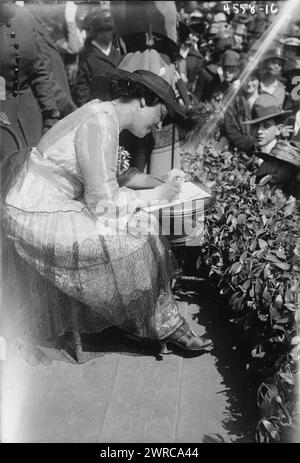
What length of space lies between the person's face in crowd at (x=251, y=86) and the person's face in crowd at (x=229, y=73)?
1.15 feet

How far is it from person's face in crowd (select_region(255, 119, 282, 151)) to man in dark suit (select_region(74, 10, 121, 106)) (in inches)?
62.9

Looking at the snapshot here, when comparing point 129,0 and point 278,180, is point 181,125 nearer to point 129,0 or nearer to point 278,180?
point 278,180

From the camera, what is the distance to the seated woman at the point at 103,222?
10.2ft

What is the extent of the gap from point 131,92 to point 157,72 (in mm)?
1641

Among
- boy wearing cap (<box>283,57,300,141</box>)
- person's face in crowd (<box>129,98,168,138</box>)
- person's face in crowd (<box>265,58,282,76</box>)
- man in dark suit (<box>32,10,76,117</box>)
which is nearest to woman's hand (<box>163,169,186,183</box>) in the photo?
person's face in crowd (<box>129,98,168,138</box>)

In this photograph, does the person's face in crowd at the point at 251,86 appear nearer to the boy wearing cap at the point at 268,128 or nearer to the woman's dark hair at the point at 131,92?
the boy wearing cap at the point at 268,128

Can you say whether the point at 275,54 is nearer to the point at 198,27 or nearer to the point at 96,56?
the point at 96,56

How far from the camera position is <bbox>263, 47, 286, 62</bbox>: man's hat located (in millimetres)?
6577

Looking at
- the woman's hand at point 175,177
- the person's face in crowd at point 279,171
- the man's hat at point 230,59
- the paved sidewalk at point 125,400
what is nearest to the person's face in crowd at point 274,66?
the man's hat at point 230,59

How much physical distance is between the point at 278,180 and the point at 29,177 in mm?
1814

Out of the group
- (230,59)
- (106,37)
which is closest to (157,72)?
(106,37)

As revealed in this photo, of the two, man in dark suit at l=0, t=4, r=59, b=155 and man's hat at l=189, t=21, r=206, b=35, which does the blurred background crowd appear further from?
man's hat at l=189, t=21, r=206, b=35

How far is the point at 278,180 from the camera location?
4.10 meters
